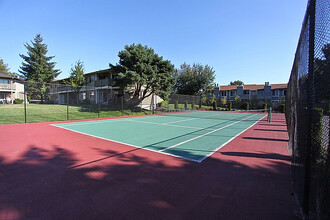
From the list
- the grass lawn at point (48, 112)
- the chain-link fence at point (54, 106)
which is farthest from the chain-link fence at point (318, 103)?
the grass lawn at point (48, 112)

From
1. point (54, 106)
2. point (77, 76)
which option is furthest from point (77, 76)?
point (54, 106)

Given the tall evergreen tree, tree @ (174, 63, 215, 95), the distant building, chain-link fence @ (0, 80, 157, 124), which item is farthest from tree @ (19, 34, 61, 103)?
tree @ (174, 63, 215, 95)

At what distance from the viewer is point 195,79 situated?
4503cm

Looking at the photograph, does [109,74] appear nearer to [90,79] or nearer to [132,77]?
[90,79]

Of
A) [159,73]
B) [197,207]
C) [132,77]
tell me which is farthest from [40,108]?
[197,207]

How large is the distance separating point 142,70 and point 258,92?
36.8 meters

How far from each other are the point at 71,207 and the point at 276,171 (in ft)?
15.1

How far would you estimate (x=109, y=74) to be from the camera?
3150 centimetres

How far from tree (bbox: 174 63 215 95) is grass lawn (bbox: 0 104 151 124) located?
26.6 meters

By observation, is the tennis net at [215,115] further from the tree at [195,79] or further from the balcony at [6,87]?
the balcony at [6,87]

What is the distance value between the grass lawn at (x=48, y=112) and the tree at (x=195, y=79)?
26.6 metres

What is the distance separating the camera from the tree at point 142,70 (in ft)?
72.9

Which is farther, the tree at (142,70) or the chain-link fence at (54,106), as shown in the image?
the tree at (142,70)

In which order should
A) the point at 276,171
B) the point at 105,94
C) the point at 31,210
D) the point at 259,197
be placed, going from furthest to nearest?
the point at 105,94
the point at 276,171
the point at 259,197
the point at 31,210
